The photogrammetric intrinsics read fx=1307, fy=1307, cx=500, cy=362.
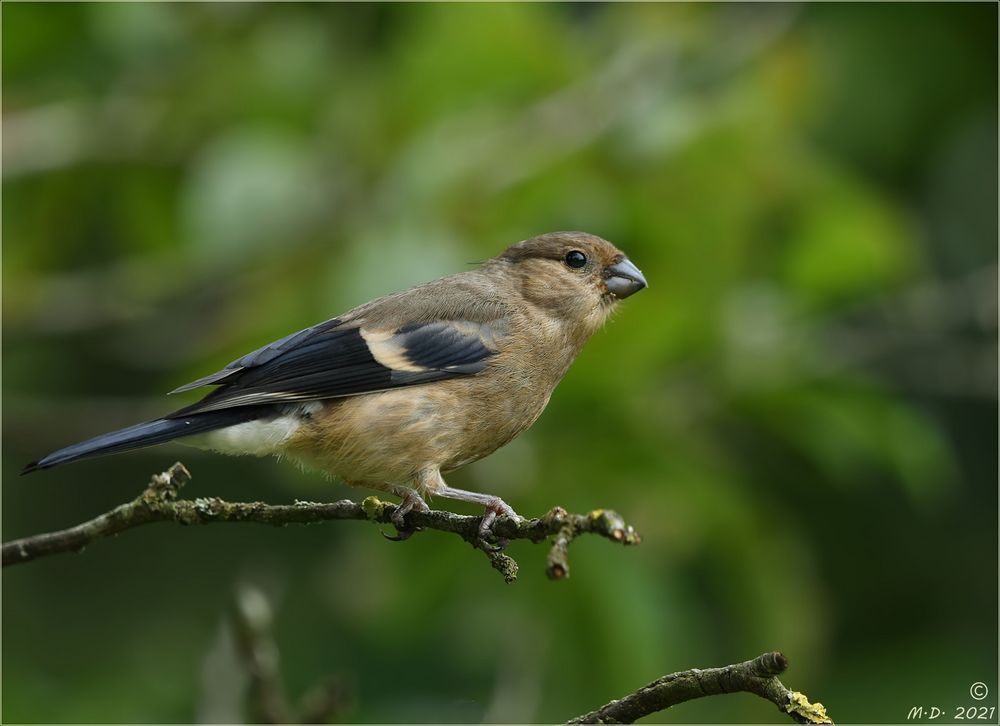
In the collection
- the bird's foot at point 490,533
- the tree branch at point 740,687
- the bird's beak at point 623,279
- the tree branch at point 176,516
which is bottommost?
the tree branch at point 740,687

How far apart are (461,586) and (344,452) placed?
4.13 feet

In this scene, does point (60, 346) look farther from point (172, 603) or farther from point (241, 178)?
point (241, 178)

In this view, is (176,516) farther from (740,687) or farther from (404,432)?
(740,687)

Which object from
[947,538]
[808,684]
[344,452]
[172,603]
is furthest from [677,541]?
[172,603]

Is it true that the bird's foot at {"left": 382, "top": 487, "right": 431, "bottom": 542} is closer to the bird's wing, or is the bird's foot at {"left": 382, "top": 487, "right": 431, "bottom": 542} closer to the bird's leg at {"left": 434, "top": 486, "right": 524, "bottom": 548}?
the bird's leg at {"left": 434, "top": 486, "right": 524, "bottom": 548}

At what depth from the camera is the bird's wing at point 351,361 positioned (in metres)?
4.30

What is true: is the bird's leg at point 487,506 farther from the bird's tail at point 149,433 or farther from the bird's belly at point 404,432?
the bird's tail at point 149,433

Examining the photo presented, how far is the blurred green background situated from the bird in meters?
0.18

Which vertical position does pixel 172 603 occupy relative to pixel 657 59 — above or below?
below

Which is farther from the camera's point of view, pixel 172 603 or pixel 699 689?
pixel 172 603

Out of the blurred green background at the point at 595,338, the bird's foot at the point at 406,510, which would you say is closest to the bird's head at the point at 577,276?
the blurred green background at the point at 595,338

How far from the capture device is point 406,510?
Result: 400 centimetres

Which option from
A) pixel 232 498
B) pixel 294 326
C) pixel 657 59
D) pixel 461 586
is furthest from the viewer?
pixel 232 498

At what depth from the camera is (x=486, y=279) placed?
199 inches
